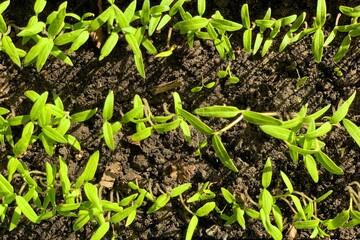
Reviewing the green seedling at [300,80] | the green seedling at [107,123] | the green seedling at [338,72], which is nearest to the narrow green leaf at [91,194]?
the green seedling at [107,123]

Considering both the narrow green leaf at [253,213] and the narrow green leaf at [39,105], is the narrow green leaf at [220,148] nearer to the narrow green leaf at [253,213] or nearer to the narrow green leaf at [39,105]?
the narrow green leaf at [253,213]

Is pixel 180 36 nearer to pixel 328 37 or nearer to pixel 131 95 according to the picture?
pixel 131 95

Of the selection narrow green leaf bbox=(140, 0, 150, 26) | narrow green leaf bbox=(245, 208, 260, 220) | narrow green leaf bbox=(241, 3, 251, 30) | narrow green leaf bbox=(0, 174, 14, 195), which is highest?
narrow green leaf bbox=(140, 0, 150, 26)

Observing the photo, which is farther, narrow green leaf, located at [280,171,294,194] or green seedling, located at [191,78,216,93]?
green seedling, located at [191,78,216,93]

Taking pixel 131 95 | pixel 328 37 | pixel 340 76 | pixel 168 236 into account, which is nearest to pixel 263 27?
pixel 328 37

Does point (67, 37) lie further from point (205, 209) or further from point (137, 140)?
point (205, 209)

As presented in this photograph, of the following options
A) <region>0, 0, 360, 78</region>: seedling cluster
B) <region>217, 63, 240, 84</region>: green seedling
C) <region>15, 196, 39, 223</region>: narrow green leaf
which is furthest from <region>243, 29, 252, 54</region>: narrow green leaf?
<region>15, 196, 39, 223</region>: narrow green leaf

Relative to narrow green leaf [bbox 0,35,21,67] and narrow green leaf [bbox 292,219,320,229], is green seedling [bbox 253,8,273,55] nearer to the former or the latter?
narrow green leaf [bbox 292,219,320,229]

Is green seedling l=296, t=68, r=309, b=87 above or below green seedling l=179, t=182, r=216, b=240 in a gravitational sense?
above
